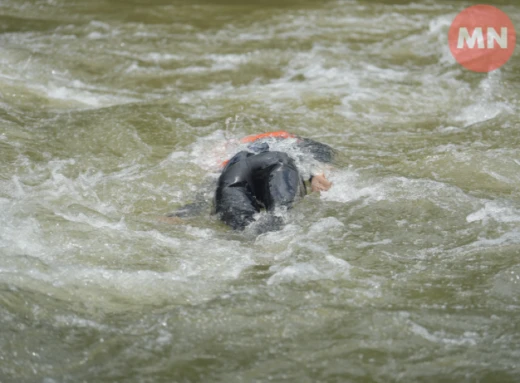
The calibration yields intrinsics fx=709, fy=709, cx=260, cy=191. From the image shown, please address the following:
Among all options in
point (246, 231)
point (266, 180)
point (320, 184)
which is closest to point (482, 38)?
point (320, 184)

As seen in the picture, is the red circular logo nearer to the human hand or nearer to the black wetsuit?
the human hand

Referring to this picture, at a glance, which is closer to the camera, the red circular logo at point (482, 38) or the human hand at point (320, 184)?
the human hand at point (320, 184)

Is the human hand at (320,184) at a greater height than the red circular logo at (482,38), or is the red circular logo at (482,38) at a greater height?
the red circular logo at (482,38)

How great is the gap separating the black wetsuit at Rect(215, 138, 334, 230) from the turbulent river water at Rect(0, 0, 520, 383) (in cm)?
15

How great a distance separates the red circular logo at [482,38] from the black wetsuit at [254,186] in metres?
4.26

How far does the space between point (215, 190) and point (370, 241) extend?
1.23 metres

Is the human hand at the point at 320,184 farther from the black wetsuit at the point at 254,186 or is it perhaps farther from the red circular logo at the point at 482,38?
the red circular logo at the point at 482,38

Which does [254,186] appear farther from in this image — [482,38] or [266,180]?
[482,38]

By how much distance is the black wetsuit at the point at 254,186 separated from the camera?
15.9ft

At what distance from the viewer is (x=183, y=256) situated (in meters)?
4.36

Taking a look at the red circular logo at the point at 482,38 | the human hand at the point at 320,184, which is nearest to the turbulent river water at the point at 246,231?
the human hand at the point at 320,184

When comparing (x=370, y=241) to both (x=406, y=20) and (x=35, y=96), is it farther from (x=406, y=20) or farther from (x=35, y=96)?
(x=406, y=20)

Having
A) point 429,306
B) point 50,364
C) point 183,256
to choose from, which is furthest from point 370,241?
point 50,364

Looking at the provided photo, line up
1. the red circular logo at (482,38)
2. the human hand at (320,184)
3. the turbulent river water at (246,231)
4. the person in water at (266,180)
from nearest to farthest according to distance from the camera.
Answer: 1. the turbulent river water at (246,231)
2. the person in water at (266,180)
3. the human hand at (320,184)
4. the red circular logo at (482,38)
